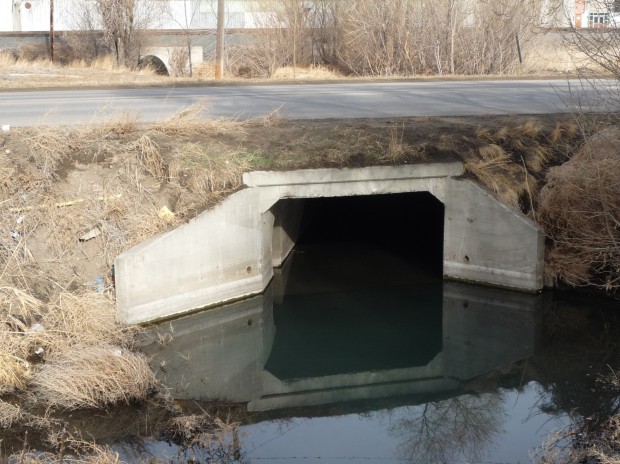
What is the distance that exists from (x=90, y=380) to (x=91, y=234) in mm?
2874

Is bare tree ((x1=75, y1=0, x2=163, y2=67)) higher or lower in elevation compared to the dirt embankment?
higher

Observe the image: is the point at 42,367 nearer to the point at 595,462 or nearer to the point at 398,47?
the point at 595,462

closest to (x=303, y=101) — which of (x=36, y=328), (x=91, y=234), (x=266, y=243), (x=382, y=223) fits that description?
(x=382, y=223)

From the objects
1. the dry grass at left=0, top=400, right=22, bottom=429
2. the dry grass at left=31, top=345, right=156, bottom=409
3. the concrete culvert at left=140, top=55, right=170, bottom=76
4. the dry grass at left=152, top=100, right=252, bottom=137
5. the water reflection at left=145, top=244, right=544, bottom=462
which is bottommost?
the water reflection at left=145, top=244, right=544, bottom=462

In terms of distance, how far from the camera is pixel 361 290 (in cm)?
1345

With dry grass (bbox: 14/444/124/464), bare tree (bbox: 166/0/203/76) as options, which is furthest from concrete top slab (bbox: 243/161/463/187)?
bare tree (bbox: 166/0/203/76)

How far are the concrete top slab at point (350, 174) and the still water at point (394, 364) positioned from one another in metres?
1.78

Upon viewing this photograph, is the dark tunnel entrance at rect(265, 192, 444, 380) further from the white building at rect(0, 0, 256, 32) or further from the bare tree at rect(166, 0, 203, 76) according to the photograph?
the bare tree at rect(166, 0, 203, 76)

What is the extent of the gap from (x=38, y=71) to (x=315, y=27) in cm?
989

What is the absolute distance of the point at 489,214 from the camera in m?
12.2

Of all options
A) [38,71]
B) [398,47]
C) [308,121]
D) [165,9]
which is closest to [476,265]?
[308,121]

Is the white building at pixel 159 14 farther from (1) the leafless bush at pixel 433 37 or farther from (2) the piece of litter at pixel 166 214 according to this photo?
(2) the piece of litter at pixel 166 214

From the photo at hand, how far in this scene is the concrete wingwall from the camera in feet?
35.5

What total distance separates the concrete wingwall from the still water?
305 mm
